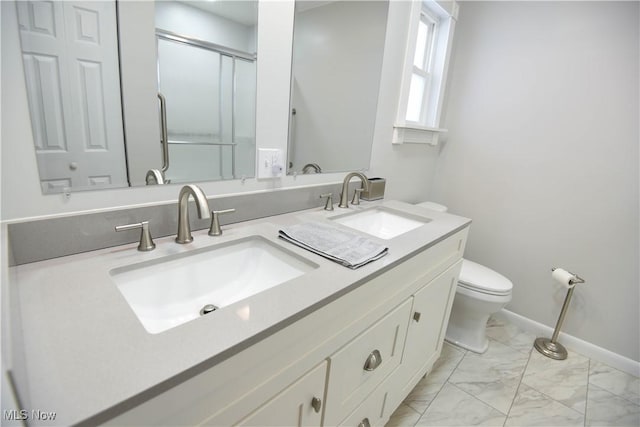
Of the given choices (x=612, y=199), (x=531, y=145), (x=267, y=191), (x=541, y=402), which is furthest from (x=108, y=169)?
(x=612, y=199)

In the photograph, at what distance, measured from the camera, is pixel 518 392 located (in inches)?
61.1

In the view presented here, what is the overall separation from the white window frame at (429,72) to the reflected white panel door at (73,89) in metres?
1.38

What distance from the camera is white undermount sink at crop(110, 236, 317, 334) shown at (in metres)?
0.72

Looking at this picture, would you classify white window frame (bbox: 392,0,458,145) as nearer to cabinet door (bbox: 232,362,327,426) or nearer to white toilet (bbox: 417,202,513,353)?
white toilet (bbox: 417,202,513,353)

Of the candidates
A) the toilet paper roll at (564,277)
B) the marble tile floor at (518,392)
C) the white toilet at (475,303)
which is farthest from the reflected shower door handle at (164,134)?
the toilet paper roll at (564,277)

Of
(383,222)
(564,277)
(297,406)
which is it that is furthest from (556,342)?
(297,406)

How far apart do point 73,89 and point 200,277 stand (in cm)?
54

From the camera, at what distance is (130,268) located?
0.72m

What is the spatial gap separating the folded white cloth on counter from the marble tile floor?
37.4 inches

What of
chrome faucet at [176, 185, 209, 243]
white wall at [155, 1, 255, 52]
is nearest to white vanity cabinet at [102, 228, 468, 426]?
chrome faucet at [176, 185, 209, 243]

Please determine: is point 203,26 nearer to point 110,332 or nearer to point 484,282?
point 110,332

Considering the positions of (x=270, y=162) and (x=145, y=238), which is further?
(x=270, y=162)

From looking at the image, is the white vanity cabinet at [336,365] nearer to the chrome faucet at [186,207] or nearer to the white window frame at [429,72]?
the chrome faucet at [186,207]

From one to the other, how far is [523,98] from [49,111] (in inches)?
90.0
